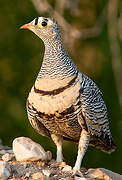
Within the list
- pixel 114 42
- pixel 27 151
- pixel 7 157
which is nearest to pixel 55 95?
pixel 27 151

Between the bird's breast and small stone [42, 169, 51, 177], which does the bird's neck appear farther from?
small stone [42, 169, 51, 177]

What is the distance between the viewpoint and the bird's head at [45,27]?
5.16 metres

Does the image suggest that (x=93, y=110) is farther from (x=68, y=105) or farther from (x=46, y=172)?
(x=46, y=172)

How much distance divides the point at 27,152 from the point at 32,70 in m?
5.45

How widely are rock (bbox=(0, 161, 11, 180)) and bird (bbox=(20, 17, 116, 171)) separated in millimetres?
562

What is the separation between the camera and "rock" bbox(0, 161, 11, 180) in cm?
463

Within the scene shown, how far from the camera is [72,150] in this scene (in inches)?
412

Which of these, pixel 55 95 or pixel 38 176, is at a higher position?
pixel 55 95

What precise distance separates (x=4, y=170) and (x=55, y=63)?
1.07m

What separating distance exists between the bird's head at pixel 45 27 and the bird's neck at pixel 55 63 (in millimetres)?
52

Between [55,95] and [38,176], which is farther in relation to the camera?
[55,95]

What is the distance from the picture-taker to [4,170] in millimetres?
4660

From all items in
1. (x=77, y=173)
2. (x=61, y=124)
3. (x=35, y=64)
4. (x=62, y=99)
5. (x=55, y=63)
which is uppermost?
(x=55, y=63)

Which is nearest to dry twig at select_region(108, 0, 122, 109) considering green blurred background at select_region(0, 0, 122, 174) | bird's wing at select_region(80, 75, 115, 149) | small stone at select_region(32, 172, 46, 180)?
green blurred background at select_region(0, 0, 122, 174)
